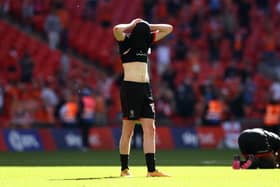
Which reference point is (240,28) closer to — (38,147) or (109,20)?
(109,20)

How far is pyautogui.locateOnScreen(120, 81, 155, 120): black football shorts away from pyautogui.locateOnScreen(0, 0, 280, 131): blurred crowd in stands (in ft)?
50.1

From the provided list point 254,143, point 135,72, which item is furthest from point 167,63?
point 135,72

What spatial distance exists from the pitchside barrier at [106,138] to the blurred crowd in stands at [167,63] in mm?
497

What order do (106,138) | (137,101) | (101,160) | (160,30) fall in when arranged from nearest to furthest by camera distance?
1. (137,101)
2. (160,30)
3. (101,160)
4. (106,138)

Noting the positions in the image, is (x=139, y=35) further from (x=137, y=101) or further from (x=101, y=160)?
(x=101, y=160)

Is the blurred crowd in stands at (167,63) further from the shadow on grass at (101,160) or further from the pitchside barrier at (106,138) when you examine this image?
the shadow on grass at (101,160)

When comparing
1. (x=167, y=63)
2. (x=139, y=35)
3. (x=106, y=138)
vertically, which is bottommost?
(x=106, y=138)

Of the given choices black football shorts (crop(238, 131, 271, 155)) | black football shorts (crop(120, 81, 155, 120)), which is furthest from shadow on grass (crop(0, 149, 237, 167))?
black football shorts (crop(120, 81, 155, 120))

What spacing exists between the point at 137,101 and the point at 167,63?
2056 cm

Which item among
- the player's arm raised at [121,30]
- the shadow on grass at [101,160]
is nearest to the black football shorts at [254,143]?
the shadow on grass at [101,160]

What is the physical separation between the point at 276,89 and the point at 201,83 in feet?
9.10

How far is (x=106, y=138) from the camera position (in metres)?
29.9

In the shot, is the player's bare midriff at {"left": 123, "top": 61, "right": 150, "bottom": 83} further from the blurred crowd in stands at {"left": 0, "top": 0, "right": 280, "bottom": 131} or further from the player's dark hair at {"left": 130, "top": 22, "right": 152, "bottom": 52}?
the blurred crowd in stands at {"left": 0, "top": 0, "right": 280, "bottom": 131}

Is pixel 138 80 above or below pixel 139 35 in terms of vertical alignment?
below
